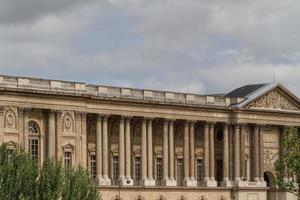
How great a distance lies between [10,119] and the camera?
9519 cm

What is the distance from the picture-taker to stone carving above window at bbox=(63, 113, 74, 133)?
99.2m

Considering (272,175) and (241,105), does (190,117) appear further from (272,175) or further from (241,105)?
(272,175)

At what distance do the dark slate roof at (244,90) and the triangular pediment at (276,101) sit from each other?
1.44 meters

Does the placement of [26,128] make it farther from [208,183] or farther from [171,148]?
[208,183]

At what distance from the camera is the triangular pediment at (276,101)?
386 ft

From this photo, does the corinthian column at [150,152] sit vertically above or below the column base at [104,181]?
above

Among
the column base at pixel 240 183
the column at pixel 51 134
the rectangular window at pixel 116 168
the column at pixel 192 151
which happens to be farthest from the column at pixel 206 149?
the column at pixel 51 134

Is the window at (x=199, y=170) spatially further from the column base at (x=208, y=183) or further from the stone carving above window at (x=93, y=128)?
the stone carving above window at (x=93, y=128)

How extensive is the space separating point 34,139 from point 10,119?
10.9 ft

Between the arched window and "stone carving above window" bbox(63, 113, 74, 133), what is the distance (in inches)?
105

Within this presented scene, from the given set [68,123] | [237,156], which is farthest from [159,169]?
[68,123]

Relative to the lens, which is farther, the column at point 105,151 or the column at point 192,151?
the column at point 192,151

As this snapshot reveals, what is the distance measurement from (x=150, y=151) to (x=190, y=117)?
21.0 feet

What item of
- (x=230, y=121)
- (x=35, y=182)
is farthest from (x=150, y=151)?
(x=35, y=182)
